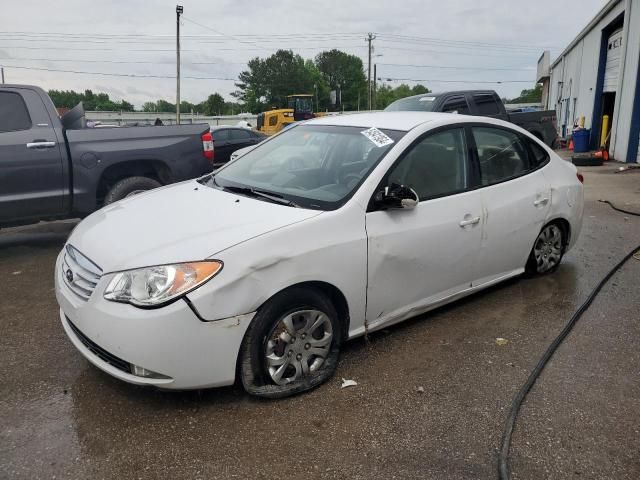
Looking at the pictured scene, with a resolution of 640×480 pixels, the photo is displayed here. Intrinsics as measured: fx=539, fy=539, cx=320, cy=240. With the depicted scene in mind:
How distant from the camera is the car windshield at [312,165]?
11.4 ft

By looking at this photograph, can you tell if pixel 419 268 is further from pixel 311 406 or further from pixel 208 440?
pixel 208 440

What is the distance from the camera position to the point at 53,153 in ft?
19.4

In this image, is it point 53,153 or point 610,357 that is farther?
point 53,153

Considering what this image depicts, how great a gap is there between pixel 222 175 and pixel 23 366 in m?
1.91

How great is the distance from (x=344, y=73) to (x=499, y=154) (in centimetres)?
11967

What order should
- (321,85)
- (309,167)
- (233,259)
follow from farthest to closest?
1. (321,85)
2. (309,167)
3. (233,259)

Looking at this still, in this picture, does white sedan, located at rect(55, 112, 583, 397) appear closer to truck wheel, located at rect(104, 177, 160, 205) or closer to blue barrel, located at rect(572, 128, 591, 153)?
truck wheel, located at rect(104, 177, 160, 205)

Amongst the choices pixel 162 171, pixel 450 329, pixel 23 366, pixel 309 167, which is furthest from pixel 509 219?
pixel 162 171

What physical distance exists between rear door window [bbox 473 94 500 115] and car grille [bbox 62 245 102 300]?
10153 millimetres

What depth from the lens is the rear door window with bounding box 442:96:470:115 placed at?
11.1m

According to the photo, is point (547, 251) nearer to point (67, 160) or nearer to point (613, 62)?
point (67, 160)

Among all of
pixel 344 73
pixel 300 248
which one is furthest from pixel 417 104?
pixel 344 73

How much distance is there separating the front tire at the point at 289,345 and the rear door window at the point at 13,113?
445cm

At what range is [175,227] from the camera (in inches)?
123
